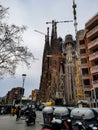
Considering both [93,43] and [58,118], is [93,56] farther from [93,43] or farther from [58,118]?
[58,118]

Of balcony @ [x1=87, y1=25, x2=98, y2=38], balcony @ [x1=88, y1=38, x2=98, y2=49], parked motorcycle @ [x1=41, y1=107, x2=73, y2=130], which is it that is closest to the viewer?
parked motorcycle @ [x1=41, y1=107, x2=73, y2=130]

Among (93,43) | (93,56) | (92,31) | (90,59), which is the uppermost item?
(92,31)

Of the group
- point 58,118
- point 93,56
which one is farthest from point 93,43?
point 58,118

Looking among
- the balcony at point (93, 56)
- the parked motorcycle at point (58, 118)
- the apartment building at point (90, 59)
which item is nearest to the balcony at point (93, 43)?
the apartment building at point (90, 59)

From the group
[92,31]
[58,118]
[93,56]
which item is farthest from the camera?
[92,31]

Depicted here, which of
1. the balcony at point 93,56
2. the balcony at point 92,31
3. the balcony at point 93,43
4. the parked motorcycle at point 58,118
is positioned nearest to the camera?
the parked motorcycle at point 58,118

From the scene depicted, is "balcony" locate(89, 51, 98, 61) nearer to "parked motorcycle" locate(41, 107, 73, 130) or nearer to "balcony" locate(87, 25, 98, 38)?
"balcony" locate(87, 25, 98, 38)

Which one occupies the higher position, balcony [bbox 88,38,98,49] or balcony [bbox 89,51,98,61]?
balcony [bbox 88,38,98,49]

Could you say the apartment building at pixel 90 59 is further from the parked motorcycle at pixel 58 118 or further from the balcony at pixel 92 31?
the parked motorcycle at pixel 58 118

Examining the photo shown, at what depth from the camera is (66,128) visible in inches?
545

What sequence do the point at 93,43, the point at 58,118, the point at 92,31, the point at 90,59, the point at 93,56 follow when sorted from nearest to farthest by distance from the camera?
the point at 58,118 → the point at 93,56 → the point at 93,43 → the point at 90,59 → the point at 92,31

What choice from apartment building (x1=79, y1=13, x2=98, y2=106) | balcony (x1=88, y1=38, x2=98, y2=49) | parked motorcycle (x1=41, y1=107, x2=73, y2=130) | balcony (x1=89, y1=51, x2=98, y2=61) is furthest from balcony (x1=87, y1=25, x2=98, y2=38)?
parked motorcycle (x1=41, y1=107, x2=73, y2=130)

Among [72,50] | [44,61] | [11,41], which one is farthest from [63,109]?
[44,61]

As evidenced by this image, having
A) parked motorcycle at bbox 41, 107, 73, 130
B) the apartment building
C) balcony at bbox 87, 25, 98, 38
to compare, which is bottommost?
parked motorcycle at bbox 41, 107, 73, 130
